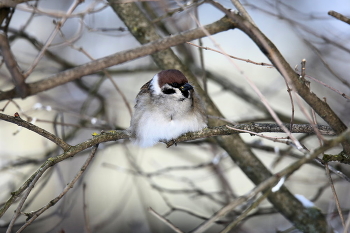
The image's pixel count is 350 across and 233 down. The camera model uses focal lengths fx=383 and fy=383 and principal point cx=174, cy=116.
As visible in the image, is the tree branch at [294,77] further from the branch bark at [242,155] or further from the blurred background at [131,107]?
the blurred background at [131,107]

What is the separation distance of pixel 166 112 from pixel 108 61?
1.45m

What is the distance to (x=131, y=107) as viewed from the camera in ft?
20.7

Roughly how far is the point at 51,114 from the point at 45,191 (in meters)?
1.40

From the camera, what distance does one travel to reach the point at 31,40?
173 inches

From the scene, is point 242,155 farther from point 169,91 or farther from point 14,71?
point 14,71

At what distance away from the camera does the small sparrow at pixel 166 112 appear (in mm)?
3232

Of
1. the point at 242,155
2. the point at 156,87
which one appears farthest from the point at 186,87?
the point at 242,155

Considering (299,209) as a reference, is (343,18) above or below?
above

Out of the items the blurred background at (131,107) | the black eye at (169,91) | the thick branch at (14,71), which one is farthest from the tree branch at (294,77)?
the blurred background at (131,107)

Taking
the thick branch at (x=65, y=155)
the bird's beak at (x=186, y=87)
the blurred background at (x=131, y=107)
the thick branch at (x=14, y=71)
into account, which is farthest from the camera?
the blurred background at (x=131, y=107)

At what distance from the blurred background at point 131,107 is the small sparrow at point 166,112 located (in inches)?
41.8

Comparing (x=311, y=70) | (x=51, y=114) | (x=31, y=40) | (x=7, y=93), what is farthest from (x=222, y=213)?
(x=51, y=114)

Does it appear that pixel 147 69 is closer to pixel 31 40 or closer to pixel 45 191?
pixel 31 40

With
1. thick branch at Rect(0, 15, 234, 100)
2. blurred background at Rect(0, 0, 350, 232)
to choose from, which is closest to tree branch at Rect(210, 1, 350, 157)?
thick branch at Rect(0, 15, 234, 100)
